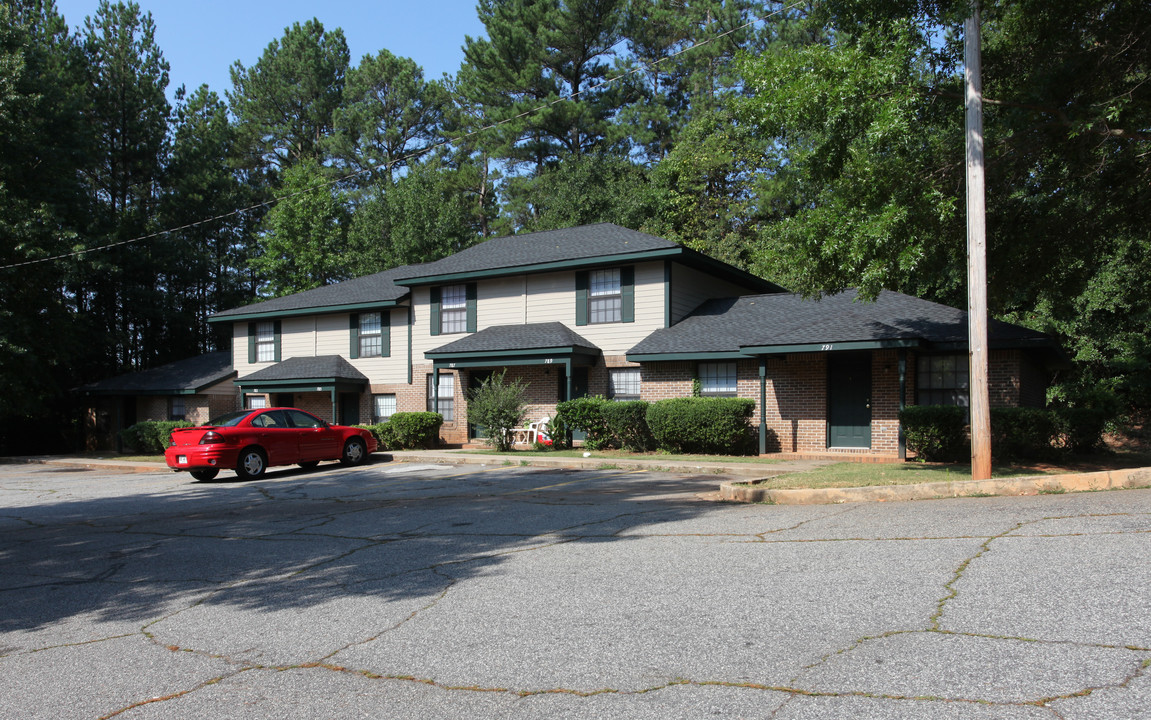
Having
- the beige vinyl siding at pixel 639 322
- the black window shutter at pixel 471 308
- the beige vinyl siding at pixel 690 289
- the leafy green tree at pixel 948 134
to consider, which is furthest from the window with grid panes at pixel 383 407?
the leafy green tree at pixel 948 134

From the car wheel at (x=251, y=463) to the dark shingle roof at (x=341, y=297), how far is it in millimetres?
10562

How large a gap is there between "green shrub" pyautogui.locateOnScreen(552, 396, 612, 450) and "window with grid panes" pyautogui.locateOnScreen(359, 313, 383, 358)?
947cm

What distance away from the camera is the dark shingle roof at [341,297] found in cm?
2784

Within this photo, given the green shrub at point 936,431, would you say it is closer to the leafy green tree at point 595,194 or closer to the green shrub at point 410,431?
the green shrub at point 410,431

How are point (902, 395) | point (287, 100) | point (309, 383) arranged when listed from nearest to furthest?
point (902, 395) → point (309, 383) → point (287, 100)

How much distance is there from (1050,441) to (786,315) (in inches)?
275

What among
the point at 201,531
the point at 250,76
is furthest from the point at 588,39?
the point at 201,531

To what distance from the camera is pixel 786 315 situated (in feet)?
70.5

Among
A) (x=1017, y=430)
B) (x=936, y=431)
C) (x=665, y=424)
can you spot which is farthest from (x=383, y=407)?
(x=1017, y=430)

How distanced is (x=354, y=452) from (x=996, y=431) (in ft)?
48.9

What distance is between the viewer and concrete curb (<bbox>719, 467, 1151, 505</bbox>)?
9.49m

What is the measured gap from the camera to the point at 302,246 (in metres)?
44.4

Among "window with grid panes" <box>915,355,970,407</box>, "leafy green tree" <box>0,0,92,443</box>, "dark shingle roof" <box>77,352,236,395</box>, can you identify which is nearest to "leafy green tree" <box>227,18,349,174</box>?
"leafy green tree" <box>0,0,92,443</box>

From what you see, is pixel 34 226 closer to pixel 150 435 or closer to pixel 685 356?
pixel 150 435
